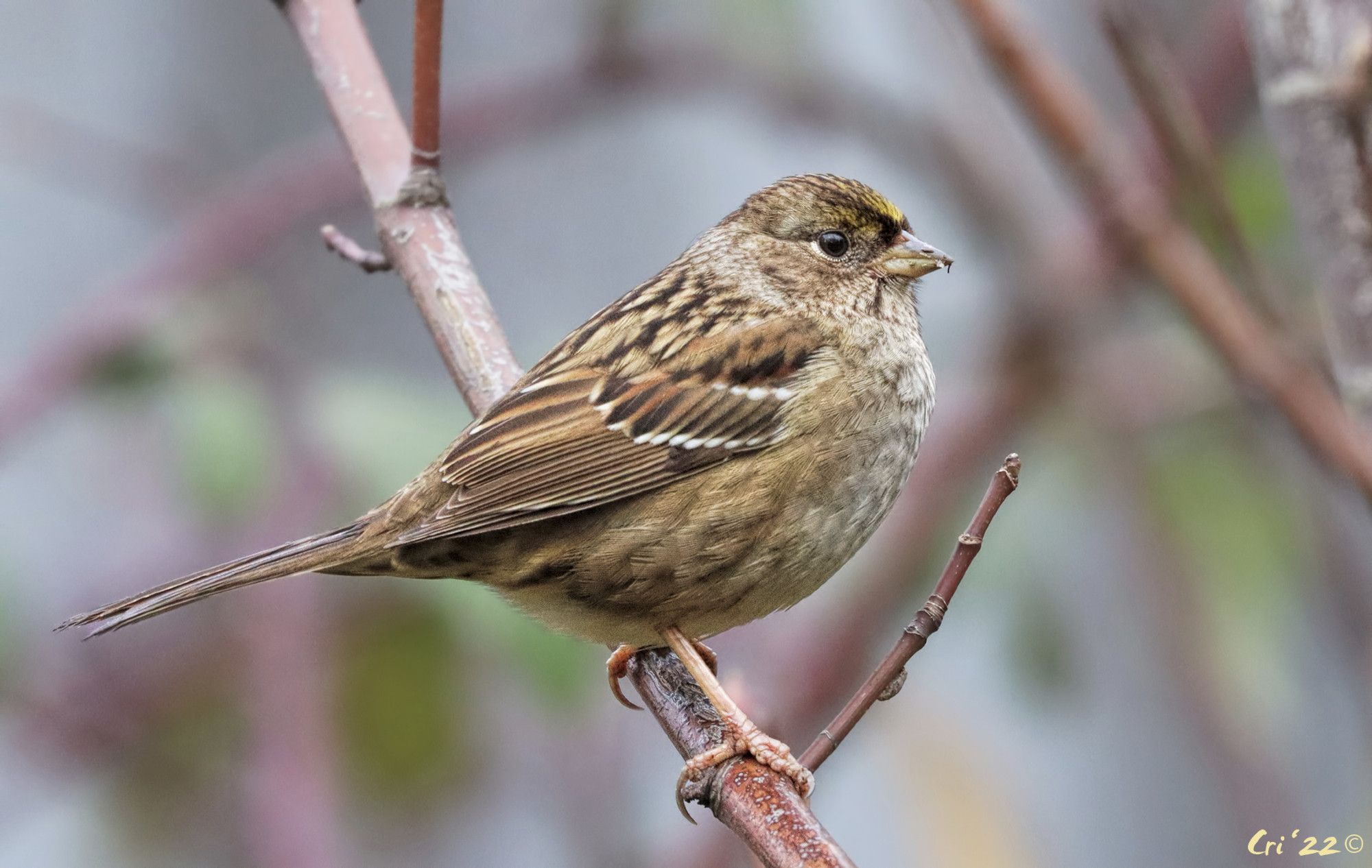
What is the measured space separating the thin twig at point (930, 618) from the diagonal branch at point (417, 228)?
2.38 feet

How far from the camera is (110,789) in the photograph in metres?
3.81

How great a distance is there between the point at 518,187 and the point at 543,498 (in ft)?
15.0

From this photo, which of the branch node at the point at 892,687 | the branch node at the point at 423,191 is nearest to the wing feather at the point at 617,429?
the branch node at the point at 423,191

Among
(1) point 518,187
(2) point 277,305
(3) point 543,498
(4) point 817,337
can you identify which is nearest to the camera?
(3) point 543,498

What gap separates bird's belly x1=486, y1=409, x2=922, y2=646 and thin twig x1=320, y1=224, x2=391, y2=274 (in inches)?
23.1

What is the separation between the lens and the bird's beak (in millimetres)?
3025

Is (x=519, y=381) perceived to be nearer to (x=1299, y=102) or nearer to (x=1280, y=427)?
(x=1299, y=102)

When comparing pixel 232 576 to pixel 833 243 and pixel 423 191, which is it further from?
pixel 833 243

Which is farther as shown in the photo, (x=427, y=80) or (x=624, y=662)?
(x=624, y=662)

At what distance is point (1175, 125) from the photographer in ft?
7.56

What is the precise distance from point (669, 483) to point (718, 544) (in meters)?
0.16

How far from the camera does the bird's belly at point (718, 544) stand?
8.64ft

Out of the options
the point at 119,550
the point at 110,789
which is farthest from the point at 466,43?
the point at 110,789

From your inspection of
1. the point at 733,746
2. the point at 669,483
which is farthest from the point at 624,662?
the point at 733,746
